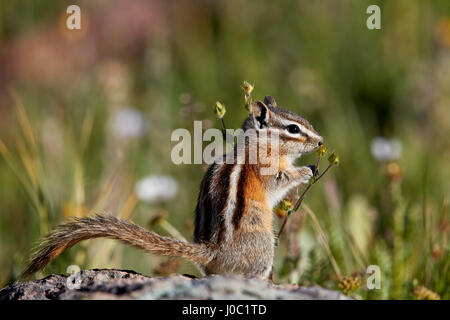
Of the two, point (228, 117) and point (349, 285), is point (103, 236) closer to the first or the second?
point (349, 285)

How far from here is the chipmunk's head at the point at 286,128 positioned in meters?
4.70

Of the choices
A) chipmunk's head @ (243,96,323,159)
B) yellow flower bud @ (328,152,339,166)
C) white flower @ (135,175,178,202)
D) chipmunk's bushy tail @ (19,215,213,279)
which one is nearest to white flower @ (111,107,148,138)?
white flower @ (135,175,178,202)

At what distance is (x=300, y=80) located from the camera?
859 cm

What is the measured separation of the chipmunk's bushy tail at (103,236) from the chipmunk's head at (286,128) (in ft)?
3.60

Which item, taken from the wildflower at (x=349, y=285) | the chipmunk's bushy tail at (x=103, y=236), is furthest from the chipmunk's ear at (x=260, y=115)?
the wildflower at (x=349, y=285)

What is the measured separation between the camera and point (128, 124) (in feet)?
26.7

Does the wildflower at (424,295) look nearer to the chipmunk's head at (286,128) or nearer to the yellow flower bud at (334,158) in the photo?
the yellow flower bud at (334,158)

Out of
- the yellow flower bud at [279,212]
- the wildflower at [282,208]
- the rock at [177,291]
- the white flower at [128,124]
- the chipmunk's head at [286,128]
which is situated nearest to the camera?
the rock at [177,291]

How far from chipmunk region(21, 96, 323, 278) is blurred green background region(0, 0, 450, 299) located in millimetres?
379

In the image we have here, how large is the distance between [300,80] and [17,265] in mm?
5041

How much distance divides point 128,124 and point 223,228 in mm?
4274

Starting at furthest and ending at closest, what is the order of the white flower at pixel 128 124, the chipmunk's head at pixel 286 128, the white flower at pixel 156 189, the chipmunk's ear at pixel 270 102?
the white flower at pixel 128 124 → the white flower at pixel 156 189 → the chipmunk's ear at pixel 270 102 → the chipmunk's head at pixel 286 128

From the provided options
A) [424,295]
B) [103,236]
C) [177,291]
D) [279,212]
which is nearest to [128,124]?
[279,212]
